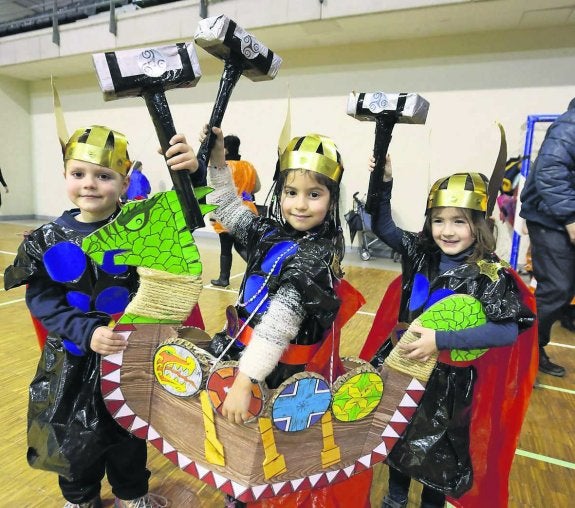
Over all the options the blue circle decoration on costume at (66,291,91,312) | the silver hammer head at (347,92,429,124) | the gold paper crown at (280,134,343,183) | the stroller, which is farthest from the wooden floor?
the stroller

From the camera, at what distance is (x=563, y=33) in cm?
422

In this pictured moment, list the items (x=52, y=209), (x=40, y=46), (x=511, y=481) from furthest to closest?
1. (x=52, y=209)
2. (x=40, y=46)
3. (x=511, y=481)

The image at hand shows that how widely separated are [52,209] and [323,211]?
831 centimetres

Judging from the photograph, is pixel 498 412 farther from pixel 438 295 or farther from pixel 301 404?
pixel 301 404

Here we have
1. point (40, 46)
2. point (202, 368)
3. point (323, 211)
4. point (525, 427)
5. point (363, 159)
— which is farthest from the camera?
point (40, 46)

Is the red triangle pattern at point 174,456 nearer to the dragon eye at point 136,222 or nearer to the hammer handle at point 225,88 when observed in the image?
the dragon eye at point 136,222

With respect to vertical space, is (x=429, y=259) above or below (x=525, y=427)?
above

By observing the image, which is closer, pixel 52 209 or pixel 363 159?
pixel 363 159

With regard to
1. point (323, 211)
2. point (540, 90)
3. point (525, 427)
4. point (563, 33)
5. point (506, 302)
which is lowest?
point (525, 427)

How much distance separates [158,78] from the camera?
76cm

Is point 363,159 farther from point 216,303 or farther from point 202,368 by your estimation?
point 202,368

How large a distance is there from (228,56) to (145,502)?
1.19 meters

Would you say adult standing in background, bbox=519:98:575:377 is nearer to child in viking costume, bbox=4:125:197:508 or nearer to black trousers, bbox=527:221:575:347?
black trousers, bbox=527:221:575:347

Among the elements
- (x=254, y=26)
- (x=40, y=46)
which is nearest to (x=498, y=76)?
(x=254, y=26)
